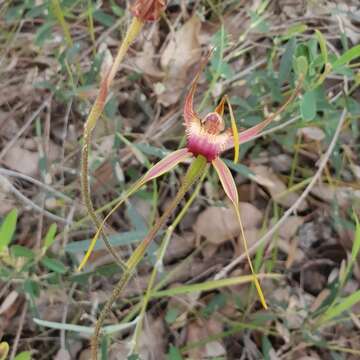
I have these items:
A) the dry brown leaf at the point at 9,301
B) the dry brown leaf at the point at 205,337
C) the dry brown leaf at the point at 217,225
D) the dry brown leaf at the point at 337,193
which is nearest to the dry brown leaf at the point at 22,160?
the dry brown leaf at the point at 9,301

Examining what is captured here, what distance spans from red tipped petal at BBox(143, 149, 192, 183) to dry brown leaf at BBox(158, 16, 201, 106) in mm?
808

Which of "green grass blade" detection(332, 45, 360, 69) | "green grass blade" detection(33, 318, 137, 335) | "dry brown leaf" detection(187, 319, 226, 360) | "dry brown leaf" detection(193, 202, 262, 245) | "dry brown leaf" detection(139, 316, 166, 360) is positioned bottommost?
"dry brown leaf" detection(187, 319, 226, 360)

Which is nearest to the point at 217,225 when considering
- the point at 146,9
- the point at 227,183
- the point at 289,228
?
the point at 289,228

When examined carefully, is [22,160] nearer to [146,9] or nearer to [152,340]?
[152,340]

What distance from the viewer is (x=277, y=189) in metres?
1.68

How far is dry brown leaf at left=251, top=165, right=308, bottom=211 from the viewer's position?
1.67 metres

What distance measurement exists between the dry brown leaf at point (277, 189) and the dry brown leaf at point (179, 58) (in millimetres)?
294

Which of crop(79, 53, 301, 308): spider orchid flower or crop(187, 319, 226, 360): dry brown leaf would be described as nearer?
crop(79, 53, 301, 308): spider orchid flower

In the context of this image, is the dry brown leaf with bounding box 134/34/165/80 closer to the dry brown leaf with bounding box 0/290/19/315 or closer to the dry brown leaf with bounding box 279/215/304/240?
the dry brown leaf with bounding box 279/215/304/240

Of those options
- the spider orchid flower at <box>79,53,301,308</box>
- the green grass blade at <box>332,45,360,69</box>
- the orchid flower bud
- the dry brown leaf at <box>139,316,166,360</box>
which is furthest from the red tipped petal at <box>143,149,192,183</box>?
the dry brown leaf at <box>139,316,166,360</box>

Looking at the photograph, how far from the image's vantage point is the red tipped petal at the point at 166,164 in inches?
35.5

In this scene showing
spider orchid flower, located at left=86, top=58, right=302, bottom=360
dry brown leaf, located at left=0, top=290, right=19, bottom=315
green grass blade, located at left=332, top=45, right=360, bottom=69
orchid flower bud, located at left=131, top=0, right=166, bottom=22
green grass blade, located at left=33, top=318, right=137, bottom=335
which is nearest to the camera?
orchid flower bud, located at left=131, top=0, right=166, bottom=22

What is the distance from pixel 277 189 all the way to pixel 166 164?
0.81 metres

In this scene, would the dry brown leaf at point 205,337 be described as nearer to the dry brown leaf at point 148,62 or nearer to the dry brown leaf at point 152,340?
the dry brown leaf at point 152,340
